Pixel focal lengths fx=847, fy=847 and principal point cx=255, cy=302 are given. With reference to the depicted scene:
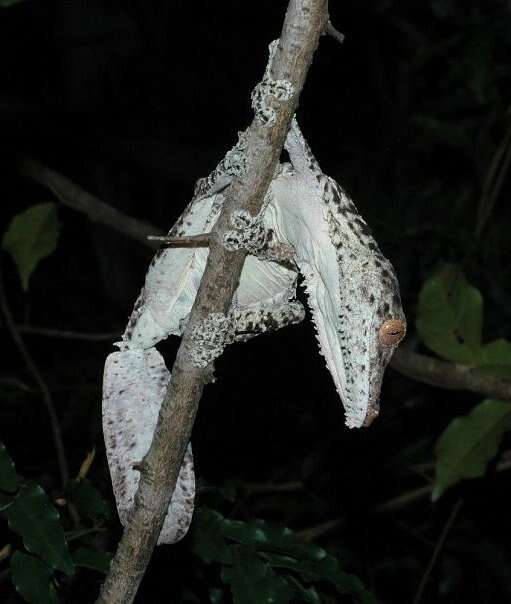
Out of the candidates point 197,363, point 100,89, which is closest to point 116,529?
point 197,363

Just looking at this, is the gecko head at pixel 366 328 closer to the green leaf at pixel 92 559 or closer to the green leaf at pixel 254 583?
the green leaf at pixel 254 583

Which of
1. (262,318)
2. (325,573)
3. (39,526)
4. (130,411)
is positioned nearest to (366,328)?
(262,318)

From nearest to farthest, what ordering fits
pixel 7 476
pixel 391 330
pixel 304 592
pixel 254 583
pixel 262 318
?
pixel 7 476 < pixel 254 583 < pixel 304 592 < pixel 391 330 < pixel 262 318

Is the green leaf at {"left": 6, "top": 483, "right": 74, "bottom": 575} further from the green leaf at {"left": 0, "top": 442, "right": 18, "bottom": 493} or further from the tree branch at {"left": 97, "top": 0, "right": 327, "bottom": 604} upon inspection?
the tree branch at {"left": 97, "top": 0, "right": 327, "bottom": 604}

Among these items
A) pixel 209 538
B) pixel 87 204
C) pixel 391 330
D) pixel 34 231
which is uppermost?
pixel 391 330

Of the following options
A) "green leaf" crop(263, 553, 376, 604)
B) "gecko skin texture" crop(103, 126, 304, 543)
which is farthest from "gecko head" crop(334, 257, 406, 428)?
"green leaf" crop(263, 553, 376, 604)

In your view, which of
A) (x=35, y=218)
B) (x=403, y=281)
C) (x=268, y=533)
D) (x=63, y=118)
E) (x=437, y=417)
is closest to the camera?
(x=268, y=533)

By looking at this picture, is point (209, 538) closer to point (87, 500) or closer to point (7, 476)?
point (87, 500)

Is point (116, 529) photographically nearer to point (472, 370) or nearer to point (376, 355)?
point (376, 355)
